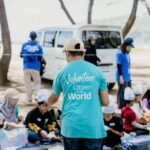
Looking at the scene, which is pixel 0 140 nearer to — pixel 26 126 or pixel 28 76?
pixel 26 126

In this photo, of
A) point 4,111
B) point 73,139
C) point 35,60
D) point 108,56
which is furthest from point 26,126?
point 108,56

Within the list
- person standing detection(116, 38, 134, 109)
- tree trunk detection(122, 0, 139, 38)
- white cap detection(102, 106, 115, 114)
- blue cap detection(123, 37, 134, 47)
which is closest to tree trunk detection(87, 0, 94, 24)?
tree trunk detection(122, 0, 139, 38)

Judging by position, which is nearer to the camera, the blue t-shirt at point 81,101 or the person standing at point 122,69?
the blue t-shirt at point 81,101

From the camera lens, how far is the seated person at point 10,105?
5.64m

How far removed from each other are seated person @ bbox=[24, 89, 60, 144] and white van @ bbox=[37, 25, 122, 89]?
18.4 ft

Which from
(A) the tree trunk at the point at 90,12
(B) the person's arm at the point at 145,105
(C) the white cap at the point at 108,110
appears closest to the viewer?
(C) the white cap at the point at 108,110

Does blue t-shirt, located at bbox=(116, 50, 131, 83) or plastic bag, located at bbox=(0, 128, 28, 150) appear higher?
blue t-shirt, located at bbox=(116, 50, 131, 83)

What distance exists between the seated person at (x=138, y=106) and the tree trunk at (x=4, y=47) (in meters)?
6.61

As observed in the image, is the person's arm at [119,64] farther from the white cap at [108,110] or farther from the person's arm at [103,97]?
the person's arm at [103,97]

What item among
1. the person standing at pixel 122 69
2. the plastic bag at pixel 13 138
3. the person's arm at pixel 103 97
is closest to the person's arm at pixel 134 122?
the plastic bag at pixel 13 138

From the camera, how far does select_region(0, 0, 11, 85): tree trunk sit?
12.7 metres

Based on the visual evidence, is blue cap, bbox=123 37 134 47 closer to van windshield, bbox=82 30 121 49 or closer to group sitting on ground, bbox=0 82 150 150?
group sitting on ground, bbox=0 82 150 150

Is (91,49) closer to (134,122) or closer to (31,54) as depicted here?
(31,54)

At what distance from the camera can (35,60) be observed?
9.59m
